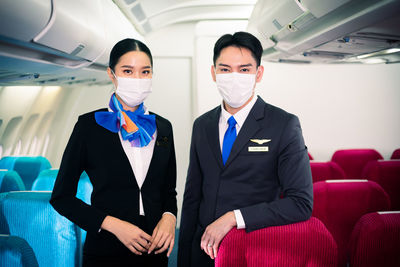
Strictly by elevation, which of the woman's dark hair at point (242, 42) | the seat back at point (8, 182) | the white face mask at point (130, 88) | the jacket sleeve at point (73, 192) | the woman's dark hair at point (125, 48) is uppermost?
the woman's dark hair at point (242, 42)

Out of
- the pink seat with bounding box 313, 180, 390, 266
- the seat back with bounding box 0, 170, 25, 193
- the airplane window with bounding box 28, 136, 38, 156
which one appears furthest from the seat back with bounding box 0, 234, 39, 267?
the airplane window with bounding box 28, 136, 38, 156

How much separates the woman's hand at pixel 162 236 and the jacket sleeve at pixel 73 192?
0.77 ft

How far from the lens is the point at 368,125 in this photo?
5.83 m

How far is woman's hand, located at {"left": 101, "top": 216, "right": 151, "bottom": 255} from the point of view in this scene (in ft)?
4.00

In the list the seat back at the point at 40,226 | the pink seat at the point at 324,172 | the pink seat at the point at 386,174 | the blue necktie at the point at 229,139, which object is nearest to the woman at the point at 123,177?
the blue necktie at the point at 229,139

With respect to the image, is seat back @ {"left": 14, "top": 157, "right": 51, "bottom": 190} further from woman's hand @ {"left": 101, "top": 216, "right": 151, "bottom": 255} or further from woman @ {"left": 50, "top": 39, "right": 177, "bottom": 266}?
woman's hand @ {"left": 101, "top": 216, "right": 151, "bottom": 255}

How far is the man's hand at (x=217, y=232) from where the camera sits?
1229 millimetres

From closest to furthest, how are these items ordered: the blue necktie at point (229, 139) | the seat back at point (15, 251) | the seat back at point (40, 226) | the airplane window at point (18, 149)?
the seat back at point (15, 251) → the blue necktie at point (229, 139) → the seat back at point (40, 226) → the airplane window at point (18, 149)

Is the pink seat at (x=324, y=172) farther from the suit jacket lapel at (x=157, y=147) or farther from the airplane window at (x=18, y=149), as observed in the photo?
the airplane window at (x=18, y=149)

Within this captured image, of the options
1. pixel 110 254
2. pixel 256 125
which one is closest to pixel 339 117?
pixel 256 125

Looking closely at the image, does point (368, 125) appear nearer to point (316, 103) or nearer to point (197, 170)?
point (316, 103)

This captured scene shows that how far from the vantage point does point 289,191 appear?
4.33 feet

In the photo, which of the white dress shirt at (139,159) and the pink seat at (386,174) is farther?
the pink seat at (386,174)

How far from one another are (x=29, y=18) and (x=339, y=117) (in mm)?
5567
